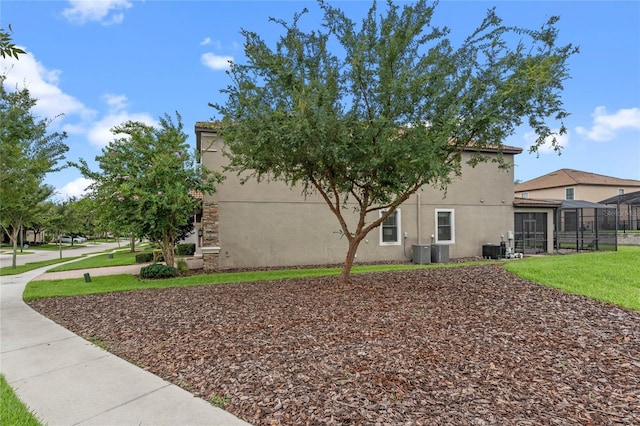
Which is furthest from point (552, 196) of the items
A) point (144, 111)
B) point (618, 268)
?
point (144, 111)

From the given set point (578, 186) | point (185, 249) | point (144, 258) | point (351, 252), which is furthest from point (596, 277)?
Answer: point (578, 186)

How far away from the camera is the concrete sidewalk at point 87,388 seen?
2.95m

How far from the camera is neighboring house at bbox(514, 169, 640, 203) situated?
3275cm

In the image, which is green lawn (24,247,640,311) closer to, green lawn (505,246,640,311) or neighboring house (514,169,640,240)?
green lawn (505,246,640,311)

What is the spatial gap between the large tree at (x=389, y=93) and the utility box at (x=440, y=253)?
310 inches

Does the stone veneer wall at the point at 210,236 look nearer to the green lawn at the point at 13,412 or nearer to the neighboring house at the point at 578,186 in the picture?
the green lawn at the point at 13,412

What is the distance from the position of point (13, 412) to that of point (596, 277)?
10664mm

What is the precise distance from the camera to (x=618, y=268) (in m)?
9.09

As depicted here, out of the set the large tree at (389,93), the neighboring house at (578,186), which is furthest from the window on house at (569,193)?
the large tree at (389,93)

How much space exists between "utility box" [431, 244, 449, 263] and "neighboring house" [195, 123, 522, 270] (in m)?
0.13

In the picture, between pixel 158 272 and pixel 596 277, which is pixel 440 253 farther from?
pixel 158 272

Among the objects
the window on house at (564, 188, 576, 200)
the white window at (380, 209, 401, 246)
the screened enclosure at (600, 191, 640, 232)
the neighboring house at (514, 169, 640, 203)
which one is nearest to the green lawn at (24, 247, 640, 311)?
the white window at (380, 209, 401, 246)

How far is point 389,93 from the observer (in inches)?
268

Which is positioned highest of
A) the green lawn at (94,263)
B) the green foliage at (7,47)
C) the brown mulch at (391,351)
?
the green foliage at (7,47)
